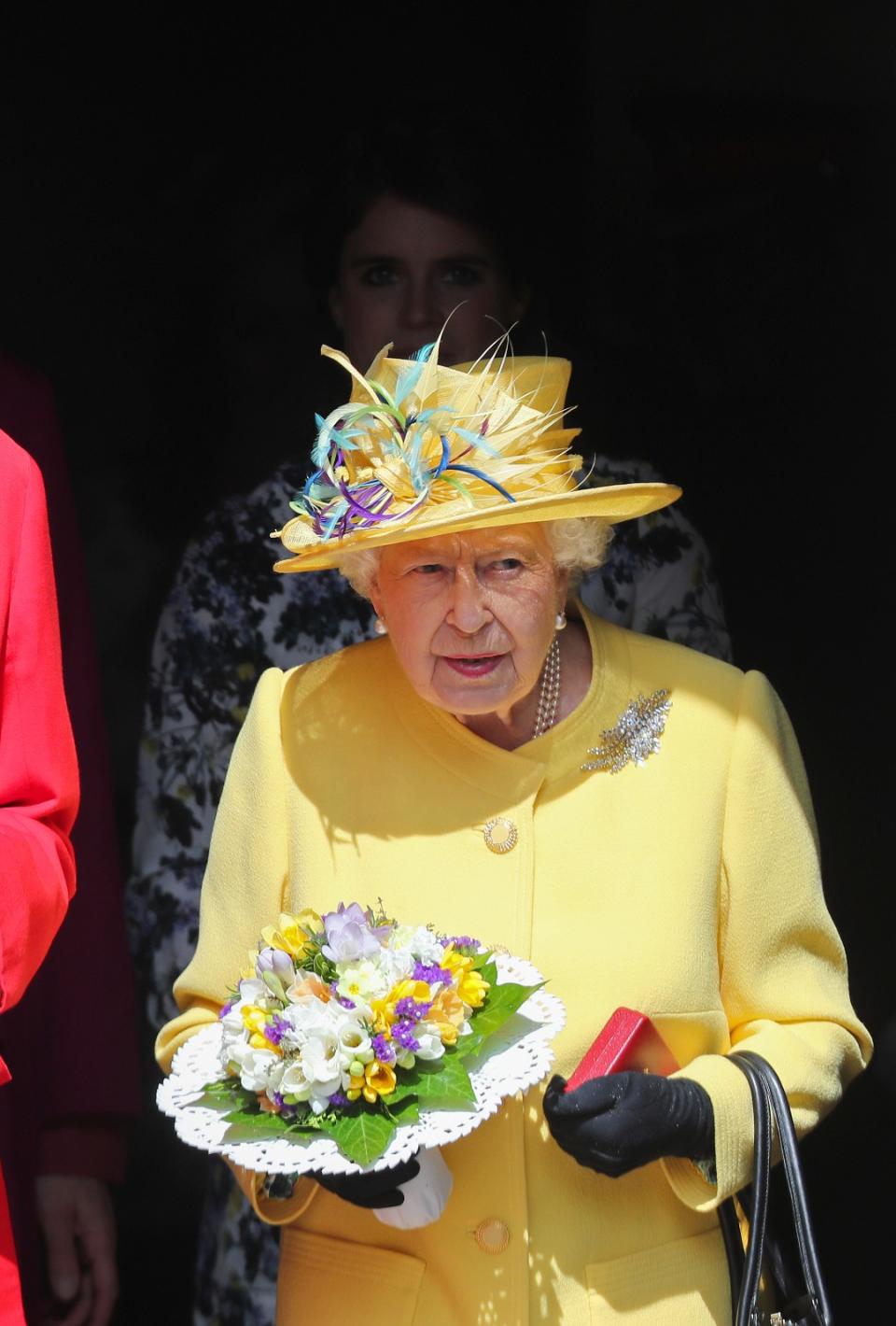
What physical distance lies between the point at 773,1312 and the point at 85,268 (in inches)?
126

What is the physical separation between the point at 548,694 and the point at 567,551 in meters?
0.25

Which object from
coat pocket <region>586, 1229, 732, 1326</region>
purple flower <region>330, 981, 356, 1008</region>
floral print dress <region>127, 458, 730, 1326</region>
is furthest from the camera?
floral print dress <region>127, 458, 730, 1326</region>

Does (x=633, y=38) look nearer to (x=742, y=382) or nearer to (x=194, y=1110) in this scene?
(x=742, y=382)

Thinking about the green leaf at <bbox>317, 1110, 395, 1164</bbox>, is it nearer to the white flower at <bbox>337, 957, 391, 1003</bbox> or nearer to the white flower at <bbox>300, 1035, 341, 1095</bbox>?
the white flower at <bbox>300, 1035, 341, 1095</bbox>

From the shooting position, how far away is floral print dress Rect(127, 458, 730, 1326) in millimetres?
3939

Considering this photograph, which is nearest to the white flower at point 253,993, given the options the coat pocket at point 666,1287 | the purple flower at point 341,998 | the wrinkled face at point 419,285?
the purple flower at point 341,998

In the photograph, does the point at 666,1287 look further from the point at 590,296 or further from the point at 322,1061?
the point at 590,296

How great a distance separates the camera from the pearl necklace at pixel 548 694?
3.19 meters

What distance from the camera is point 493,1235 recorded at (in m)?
2.90

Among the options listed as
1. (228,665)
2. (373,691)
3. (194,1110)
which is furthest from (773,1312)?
(228,665)

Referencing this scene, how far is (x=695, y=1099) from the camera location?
2.82m

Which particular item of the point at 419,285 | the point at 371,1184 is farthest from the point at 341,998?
the point at 419,285

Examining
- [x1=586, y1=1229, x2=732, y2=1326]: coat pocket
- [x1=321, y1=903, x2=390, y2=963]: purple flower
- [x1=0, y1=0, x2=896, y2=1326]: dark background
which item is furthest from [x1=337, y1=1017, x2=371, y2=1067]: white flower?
[x1=0, y1=0, x2=896, y2=1326]: dark background

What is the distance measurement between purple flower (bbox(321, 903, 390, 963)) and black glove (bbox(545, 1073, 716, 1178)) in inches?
12.5
